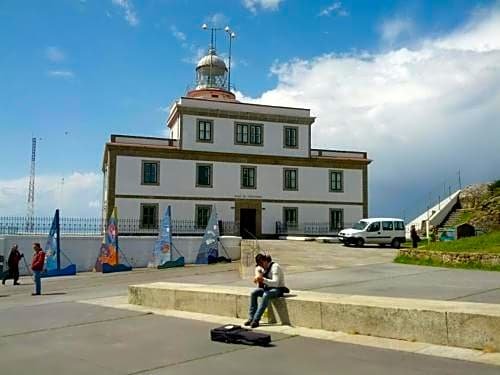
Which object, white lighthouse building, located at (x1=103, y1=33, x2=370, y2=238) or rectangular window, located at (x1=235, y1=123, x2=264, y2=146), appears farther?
rectangular window, located at (x1=235, y1=123, x2=264, y2=146)

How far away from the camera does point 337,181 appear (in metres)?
45.7

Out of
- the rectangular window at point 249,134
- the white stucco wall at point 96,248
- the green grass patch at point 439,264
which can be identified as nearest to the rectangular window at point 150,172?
the rectangular window at point 249,134

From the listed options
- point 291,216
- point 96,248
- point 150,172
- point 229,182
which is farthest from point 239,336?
point 291,216

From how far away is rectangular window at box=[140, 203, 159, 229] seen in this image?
131 ft

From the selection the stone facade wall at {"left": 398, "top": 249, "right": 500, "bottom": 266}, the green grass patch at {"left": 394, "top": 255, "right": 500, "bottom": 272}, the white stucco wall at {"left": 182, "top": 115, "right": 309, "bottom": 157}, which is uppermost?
the white stucco wall at {"left": 182, "top": 115, "right": 309, "bottom": 157}

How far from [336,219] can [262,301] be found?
3603 centimetres

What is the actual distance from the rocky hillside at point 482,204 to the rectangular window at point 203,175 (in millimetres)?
18446

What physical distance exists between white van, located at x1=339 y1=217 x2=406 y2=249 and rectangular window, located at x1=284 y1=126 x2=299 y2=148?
1092 centimetres

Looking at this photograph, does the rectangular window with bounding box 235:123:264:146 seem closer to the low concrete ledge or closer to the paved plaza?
the paved plaza

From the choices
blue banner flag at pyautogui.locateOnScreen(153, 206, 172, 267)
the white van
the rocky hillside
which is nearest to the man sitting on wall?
blue banner flag at pyautogui.locateOnScreen(153, 206, 172, 267)

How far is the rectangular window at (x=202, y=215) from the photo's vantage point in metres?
41.4

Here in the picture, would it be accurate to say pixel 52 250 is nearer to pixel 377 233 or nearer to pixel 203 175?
pixel 203 175

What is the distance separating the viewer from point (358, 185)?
46.4 m

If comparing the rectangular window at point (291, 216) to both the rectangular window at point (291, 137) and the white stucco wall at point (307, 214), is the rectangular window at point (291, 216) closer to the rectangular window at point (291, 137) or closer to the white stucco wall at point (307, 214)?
the white stucco wall at point (307, 214)
